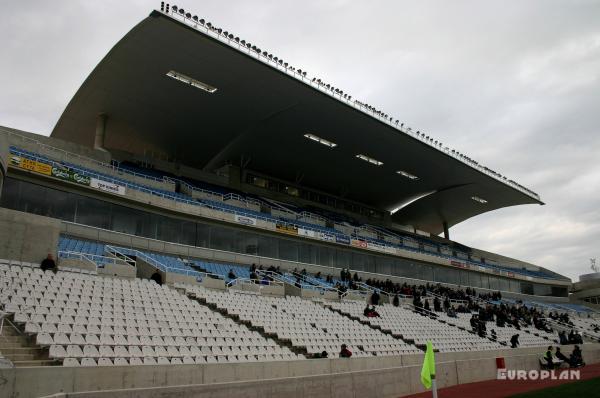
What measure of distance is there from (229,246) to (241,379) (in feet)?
65.0

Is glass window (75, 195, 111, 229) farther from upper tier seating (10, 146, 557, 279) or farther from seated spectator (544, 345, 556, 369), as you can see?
seated spectator (544, 345, 556, 369)

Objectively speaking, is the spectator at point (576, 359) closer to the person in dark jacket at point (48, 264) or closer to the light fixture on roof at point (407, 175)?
the person in dark jacket at point (48, 264)

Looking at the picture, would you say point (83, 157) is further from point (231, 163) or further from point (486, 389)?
Answer: point (486, 389)

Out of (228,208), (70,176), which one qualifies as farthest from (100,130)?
(70,176)

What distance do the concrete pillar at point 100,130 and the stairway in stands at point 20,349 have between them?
84.3 ft

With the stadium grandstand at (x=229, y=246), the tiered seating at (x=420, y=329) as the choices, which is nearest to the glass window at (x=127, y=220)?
the stadium grandstand at (x=229, y=246)

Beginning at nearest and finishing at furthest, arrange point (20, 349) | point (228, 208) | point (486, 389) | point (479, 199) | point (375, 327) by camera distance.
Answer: point (20, 349), point (486, 389), point (375, 327), point (228, 208), point (479, 199)

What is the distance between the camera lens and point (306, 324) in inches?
818

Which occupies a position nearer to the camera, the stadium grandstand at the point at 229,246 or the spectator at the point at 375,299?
the stadium grandstand at the point at 229,246

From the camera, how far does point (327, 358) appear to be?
1617 cm

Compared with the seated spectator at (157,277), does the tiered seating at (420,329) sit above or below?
below

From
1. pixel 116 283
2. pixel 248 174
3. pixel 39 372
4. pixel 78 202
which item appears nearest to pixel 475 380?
pixel 116 283

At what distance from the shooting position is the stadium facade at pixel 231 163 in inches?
1093

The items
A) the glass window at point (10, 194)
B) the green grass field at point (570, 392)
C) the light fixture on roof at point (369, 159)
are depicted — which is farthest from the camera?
the light fixture on roof at point (369, 159)
